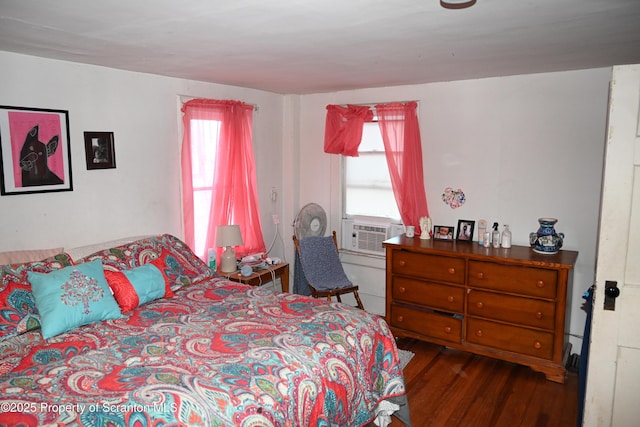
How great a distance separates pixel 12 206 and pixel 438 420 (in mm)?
3035

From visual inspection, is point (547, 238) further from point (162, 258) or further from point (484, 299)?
point (162, 258)

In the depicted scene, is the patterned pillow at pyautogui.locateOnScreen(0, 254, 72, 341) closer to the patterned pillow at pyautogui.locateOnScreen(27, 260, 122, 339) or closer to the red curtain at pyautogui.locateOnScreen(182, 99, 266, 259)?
the patterned pillow at pyautogui.locateOnScreen(27, 260, 122, 339)

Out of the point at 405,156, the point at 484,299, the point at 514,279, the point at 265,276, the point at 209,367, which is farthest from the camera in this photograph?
the point at 265,276

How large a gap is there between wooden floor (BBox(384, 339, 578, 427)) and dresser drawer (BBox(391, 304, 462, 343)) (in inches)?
7.1

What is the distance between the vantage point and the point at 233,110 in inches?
163

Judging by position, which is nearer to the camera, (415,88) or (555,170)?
(555,170)

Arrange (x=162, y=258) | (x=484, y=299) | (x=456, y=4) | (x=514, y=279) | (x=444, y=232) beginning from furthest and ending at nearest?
(x=444, y=232) → (x=484, y=299) → (x=514, y=279) → (x=162, y=258) → (x=456, y=4)

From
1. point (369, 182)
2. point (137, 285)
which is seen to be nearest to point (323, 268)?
point (369, 182)

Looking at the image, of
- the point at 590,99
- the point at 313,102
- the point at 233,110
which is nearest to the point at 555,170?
the point at 590,99

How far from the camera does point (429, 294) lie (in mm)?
3844

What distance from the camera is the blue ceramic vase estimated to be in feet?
11.4

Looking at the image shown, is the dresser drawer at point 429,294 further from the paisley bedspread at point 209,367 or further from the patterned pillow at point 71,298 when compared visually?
the patterned pillow at point 71,298

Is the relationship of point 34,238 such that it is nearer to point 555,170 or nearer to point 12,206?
point 12,206

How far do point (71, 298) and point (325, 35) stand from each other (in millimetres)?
2031
